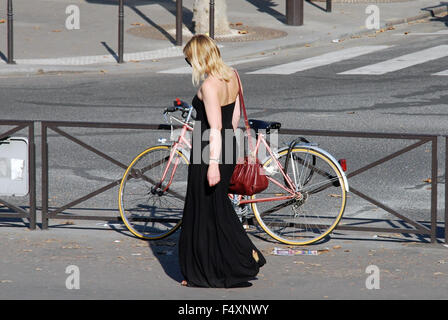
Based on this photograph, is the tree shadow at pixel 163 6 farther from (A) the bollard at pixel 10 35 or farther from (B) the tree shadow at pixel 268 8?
(A) the bollard at pixel 10 35

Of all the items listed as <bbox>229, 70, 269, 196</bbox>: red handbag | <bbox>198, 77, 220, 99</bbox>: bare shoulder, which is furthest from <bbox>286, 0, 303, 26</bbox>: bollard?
<bbox>198, 77, 220, 99</bbox>: bare shoulder

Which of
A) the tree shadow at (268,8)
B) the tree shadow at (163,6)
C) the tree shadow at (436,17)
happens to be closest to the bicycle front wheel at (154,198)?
the tree shadow at (163,6)

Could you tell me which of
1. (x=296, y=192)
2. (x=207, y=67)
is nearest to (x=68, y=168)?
(x=296, y=192)

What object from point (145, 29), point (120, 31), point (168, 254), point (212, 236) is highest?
point (145, 29)

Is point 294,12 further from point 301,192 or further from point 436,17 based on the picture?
point 301,192

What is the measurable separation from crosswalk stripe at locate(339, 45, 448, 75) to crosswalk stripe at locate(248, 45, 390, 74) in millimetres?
1019

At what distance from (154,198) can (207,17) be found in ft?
50.9

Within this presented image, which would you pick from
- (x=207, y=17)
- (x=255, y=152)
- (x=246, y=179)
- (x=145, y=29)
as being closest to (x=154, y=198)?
(x=255, y=152)

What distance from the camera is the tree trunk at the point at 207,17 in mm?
23062

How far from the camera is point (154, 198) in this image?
814 centimetres

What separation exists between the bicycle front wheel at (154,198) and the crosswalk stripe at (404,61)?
33.2 ft
